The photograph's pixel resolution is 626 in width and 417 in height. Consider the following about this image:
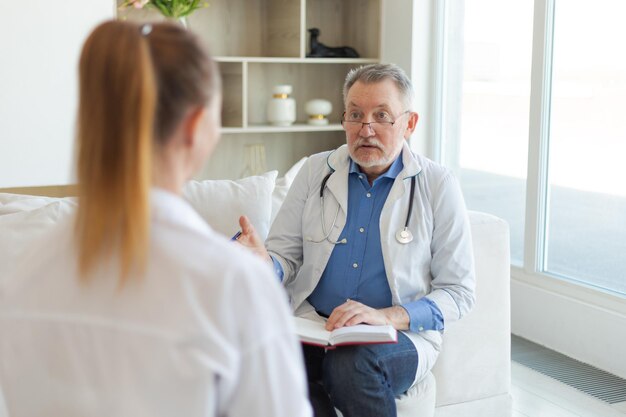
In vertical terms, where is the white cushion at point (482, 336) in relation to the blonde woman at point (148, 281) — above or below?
below

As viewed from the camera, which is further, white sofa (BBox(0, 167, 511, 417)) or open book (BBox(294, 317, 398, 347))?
white sofa (BBox(0, 167, 511, 417))

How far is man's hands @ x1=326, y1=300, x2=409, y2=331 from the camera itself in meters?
2.07

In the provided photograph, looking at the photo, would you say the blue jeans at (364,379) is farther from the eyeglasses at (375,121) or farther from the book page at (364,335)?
the eyeglasses at (375,121)

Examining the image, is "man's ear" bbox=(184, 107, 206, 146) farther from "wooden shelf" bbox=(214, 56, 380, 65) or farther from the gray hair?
"wooden shelf" bbox=(214, 56, 380, 65)

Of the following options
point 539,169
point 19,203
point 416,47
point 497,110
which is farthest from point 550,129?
point 19,203

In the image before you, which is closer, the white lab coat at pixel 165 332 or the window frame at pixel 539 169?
the white lab coat at pixel 165 332

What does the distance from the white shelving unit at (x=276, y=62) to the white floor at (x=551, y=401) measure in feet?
6.24

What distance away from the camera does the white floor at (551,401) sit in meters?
2.92

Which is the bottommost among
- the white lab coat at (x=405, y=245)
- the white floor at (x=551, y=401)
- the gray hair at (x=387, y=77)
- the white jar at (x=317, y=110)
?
the white floor at (x=551, y=401)

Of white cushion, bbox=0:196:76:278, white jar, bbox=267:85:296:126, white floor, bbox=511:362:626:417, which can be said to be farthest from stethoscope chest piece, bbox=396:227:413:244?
white jar, bbox=267:85:296:126

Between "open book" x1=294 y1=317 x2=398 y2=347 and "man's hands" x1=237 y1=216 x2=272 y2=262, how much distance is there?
28cm

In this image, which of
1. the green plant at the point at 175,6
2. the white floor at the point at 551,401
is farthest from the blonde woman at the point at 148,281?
the green plant at the point at 175,6

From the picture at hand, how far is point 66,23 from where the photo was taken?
356cm

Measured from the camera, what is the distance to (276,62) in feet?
15.4
